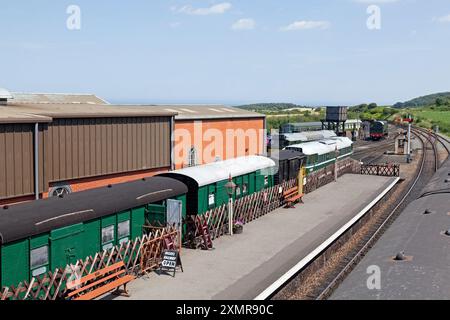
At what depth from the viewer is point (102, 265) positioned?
53.4 feet

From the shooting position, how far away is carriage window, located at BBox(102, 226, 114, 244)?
55.3ft

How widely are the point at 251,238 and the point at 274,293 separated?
692cm

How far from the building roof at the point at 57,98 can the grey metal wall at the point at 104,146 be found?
8.99m

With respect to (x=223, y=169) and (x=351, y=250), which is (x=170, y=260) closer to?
(x=223, y=169)

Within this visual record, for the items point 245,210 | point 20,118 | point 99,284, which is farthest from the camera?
point 245,210

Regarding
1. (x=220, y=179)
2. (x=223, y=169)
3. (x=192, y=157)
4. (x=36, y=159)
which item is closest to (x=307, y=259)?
(x=220, y=179)

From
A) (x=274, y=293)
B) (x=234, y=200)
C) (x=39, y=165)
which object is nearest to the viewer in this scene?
(x=274, y=293)

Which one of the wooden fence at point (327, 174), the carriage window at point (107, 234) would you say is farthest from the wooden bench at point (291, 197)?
the carriage window at point (107, 234)

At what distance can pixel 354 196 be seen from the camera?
112 ft

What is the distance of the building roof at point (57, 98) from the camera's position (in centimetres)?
3330

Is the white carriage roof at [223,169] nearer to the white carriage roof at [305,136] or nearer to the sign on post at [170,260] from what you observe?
the sign on post at [170,260]

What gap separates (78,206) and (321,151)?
Answer: 96.4ft
